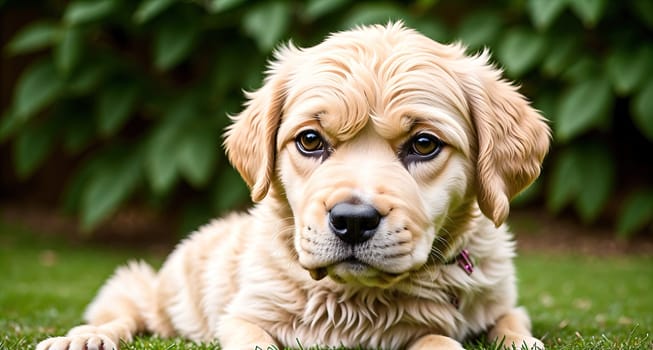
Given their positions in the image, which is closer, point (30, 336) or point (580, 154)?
point (30, 336)

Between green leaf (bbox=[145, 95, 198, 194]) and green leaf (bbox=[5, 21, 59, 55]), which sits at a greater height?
green leaf (bbox=[5, 21, 59, 55])

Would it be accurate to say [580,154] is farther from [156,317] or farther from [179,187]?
[156,317]

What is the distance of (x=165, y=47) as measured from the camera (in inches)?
454

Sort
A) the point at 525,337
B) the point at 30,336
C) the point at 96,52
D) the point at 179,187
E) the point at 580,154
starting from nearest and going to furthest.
A: 1. the point at 525,337
2. the point at 30,336
3. the point at 580,154
4. the point at 96,52
5. the point at 179,187

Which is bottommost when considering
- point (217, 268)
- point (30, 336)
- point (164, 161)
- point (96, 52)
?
point (217, 268)

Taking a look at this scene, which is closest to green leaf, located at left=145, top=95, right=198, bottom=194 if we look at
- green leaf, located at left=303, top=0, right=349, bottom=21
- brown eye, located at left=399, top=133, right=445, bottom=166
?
green leaf, located at left=303, top=0, right=349, bottom=21

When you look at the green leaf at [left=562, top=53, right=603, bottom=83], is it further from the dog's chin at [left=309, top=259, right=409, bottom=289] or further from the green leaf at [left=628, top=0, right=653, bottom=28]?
the dog's chin at [left=309, top=259, right=409, bottom=289]

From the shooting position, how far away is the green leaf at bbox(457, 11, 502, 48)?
11117 millimetres

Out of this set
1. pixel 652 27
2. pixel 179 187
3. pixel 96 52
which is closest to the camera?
pixel 652 27

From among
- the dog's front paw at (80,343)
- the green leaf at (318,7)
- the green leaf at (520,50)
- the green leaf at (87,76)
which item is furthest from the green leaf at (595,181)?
the dog's front paw at (80,343)

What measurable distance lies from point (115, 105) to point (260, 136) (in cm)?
729

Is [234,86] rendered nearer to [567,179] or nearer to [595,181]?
[567,179]

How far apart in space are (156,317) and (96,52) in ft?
23.1

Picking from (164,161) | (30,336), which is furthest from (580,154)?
(30,336)
